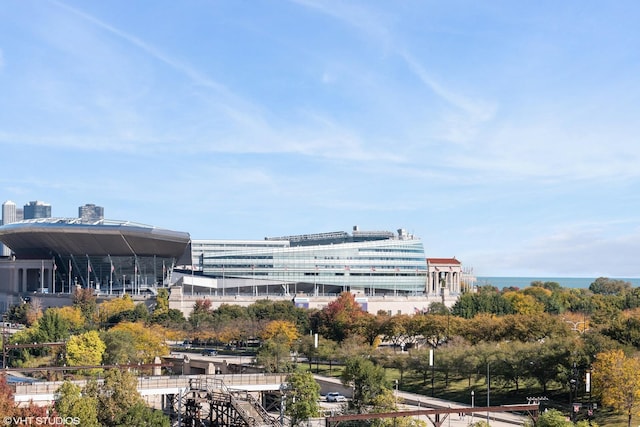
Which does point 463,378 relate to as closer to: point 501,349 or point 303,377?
point 501,349

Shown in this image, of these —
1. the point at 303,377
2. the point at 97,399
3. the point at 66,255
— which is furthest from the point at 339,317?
the point at 66,255

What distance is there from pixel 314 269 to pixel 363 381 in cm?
11696

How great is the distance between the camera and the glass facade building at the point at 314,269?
180 meters

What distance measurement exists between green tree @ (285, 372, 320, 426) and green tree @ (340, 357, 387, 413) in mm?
3000

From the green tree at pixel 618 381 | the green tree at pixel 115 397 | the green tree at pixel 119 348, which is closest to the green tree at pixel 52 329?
the green tree at pixel 119 348

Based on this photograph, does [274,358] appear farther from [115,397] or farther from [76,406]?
[76,406]

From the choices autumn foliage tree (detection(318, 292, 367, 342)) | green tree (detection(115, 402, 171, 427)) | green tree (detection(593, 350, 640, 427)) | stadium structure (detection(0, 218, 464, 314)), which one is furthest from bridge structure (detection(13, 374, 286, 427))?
stadium structure (detection(0, 218, 464, 314))

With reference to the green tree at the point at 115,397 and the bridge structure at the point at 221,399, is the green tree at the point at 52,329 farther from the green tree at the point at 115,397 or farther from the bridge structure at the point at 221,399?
the green tree at the point at 115,397

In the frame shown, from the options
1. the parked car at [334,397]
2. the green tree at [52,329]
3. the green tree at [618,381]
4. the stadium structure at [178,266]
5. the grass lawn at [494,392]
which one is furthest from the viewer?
the stadium structure at [178,266]

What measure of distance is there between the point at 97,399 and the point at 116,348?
35888 mm

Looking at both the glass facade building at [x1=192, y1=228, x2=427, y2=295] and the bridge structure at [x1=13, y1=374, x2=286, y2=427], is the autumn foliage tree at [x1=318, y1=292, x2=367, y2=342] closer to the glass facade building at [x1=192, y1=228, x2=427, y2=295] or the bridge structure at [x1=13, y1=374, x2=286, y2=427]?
the bridge structure at [x1=13, y1=374, x2=286, y2=427]

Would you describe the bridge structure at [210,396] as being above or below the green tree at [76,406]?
below

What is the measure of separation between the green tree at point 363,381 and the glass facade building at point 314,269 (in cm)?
10906

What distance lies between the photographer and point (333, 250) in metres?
185
